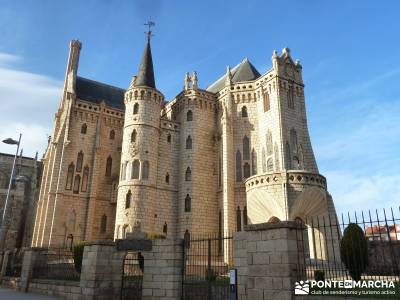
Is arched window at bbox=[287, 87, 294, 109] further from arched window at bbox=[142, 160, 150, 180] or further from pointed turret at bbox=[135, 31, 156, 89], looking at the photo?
arched window at bbox=[142, 160, 150, 180]

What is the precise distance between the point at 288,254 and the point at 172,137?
26.5 meters

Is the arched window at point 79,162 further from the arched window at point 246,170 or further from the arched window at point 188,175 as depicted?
the arched window at point 246,170

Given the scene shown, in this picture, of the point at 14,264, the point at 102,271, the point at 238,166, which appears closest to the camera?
the point at 102,271

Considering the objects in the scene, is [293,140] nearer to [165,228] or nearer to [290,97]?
[290,97]

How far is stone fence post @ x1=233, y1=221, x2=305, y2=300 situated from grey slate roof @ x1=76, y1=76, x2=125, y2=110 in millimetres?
33592

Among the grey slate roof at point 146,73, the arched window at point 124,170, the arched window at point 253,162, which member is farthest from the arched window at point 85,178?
the arched window at point 253,162

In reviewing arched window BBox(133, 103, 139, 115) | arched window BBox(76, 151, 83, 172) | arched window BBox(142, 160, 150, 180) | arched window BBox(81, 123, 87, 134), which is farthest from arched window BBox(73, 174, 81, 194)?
arched window BBox(133, 103, 139, 115)

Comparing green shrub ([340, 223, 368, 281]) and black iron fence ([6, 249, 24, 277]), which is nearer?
green shrub ([340, 223, 368, 281])

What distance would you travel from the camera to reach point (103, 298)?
1277cm

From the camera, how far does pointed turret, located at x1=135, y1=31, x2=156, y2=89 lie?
34594 mm

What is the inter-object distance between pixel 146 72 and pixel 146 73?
0.50ft

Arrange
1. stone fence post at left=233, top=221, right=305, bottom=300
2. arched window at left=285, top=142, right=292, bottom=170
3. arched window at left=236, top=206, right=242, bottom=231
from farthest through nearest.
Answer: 1. arched window at left=236, top=206, right=242, bottom=231
2. arched window at left=285, top=142, right=292, bottom=170
3. stone fence post at left=233, top=221, right=305, bottom=300

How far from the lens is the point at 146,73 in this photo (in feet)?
116

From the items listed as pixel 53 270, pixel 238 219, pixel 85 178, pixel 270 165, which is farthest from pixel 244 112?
pixel 53 270
